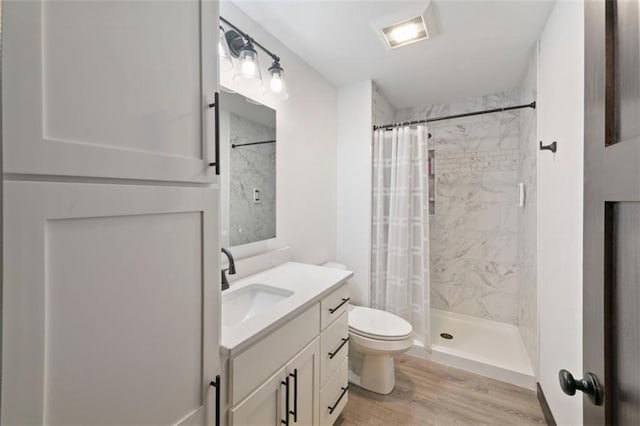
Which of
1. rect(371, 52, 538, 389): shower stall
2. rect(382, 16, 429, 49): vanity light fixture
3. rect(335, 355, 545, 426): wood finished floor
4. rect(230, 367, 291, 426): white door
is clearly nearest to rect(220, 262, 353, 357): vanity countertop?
rect(230, 367, 291, 426): white door

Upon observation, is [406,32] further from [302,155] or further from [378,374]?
[378,374]

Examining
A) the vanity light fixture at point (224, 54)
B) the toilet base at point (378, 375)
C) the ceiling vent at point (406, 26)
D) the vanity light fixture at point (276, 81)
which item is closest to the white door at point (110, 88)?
the vanity light fixture at point (224, 54)

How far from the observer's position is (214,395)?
785mm

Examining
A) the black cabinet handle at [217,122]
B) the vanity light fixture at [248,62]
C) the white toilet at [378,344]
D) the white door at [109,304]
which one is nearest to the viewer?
the white door at [109,304]

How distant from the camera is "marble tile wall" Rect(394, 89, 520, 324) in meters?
2.65

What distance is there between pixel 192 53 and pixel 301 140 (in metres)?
1.34

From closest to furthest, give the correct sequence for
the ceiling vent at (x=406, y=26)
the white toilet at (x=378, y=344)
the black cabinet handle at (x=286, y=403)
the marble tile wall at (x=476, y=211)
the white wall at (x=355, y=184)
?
the black cabinet handle at (x=286, y=403)
the ceiling vent at (x=406, y=26)
the white toilet at (x=378, y=344)
the white wall at (x=355, y=184)
the marble tile wall at (x=476, y=211)

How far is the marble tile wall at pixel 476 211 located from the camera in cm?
265

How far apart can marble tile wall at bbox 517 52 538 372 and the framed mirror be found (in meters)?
1.84

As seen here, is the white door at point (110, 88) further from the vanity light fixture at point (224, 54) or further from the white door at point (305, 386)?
the white door at point (305, 386)

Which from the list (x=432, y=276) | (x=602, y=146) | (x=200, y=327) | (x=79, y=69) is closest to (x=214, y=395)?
(x=200, y=327)

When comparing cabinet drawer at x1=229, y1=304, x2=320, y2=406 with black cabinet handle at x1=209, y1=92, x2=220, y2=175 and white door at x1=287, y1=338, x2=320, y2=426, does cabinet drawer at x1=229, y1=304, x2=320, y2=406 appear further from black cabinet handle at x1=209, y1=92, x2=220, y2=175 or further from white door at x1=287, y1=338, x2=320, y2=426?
black cabinet handle at x1=209, y1=92, x2=220, y2=175

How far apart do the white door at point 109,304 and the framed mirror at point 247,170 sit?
0.78 m

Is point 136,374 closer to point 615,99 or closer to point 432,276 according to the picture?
point 615,99
